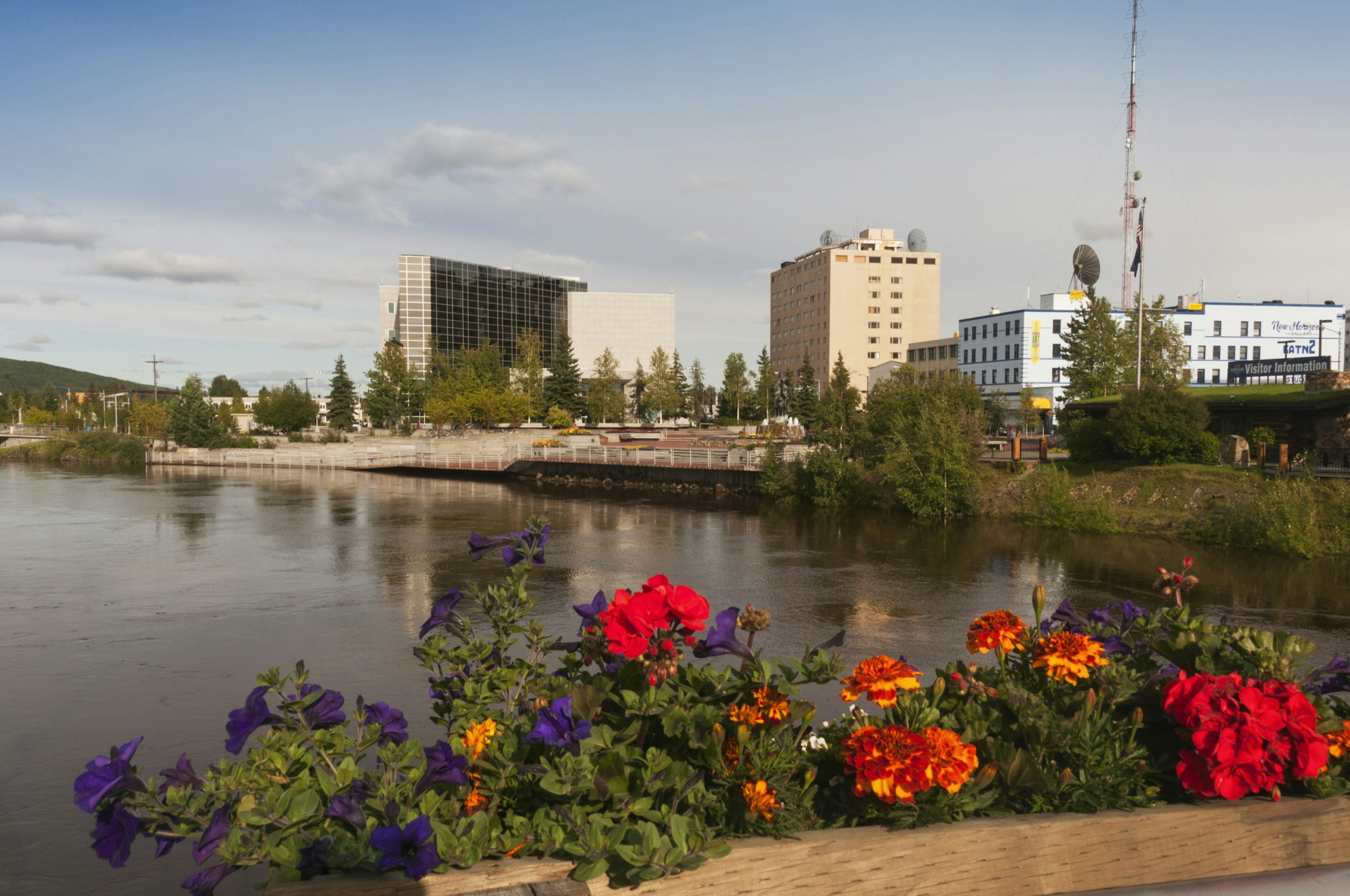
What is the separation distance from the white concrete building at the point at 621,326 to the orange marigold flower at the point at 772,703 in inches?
4449

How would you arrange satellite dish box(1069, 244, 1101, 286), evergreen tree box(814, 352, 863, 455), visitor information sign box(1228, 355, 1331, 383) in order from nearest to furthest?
visitor information sign box(1228, 355, 1331, 383) < evergreen tree box(814, 352, 863, 455) < satellite dish box(1069, 244, 1101, 286)

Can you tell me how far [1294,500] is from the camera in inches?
845

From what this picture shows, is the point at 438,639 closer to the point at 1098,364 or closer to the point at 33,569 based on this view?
the point at 33,569

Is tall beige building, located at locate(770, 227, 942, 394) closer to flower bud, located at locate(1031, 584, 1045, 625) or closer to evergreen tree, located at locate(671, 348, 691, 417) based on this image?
evergreen tree, located at locate(671, 348, 691, 417)

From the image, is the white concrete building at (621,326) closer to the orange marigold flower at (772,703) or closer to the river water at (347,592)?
the river water at (347,592)

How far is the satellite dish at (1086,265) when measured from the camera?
64.1 m

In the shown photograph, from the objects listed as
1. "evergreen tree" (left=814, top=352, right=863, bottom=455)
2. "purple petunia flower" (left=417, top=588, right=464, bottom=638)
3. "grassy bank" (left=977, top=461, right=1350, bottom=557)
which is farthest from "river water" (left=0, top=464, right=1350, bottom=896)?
"evergreen tree" (left=814, top=352, right=863, bottom=455)

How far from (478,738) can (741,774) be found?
3.19 ft

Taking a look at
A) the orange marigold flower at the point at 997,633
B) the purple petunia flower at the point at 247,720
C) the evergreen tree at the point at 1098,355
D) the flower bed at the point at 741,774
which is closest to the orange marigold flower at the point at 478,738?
the flower bed at the point at 741,774

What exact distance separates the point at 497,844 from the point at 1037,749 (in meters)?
1.99

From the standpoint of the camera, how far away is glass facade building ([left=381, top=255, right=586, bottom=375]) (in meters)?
96.6

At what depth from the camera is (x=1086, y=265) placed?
64500 mm

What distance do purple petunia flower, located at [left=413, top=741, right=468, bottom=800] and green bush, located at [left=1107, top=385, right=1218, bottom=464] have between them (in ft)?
99.4

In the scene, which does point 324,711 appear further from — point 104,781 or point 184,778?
point 104,781
